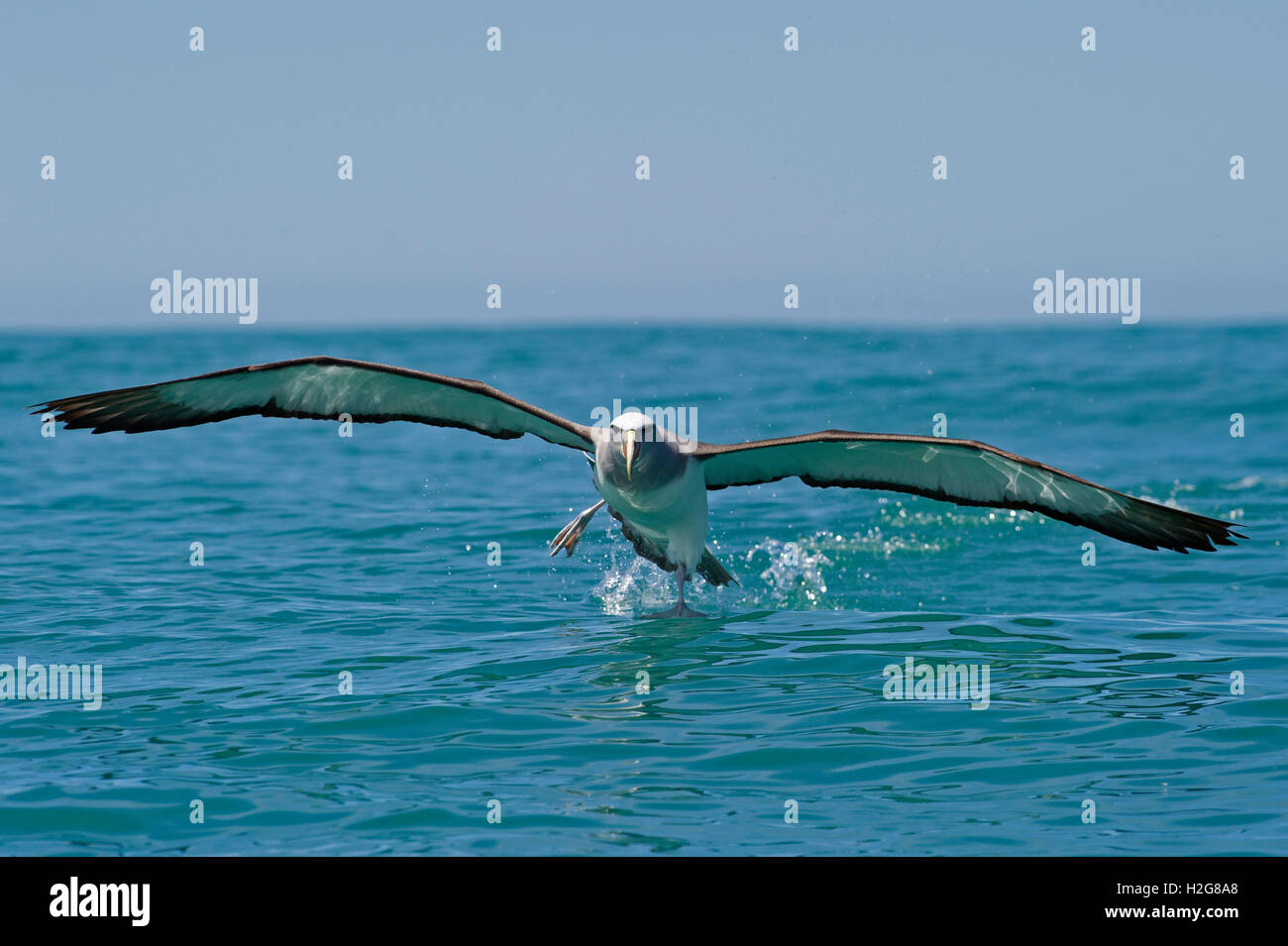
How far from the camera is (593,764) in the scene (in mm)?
8695

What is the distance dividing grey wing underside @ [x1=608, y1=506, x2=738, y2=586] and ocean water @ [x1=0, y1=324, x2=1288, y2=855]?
1.11 ft

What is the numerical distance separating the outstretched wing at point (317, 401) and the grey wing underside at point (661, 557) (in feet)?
3.46

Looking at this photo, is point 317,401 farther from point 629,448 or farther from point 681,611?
point 681,611

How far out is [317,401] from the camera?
12.6 metres

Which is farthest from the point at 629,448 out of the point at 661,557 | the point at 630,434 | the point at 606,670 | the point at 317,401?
the point at 317,401

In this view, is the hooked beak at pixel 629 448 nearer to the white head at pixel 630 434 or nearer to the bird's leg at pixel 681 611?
the white head at pixel 630 434

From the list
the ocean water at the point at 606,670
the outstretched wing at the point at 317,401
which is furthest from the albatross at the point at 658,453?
the ocean water at the point at 606,670

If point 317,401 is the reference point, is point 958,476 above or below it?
below

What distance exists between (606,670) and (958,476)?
12.7 feet

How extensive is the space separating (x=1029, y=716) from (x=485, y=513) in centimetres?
1173

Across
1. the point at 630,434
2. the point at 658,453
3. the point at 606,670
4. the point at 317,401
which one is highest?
the point at 317,401

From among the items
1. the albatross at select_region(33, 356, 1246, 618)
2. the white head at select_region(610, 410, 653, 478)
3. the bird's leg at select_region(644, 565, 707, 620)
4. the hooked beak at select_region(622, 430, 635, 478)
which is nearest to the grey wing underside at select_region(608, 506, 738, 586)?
the albatross at select_region(33, 356, 1246, 618)
